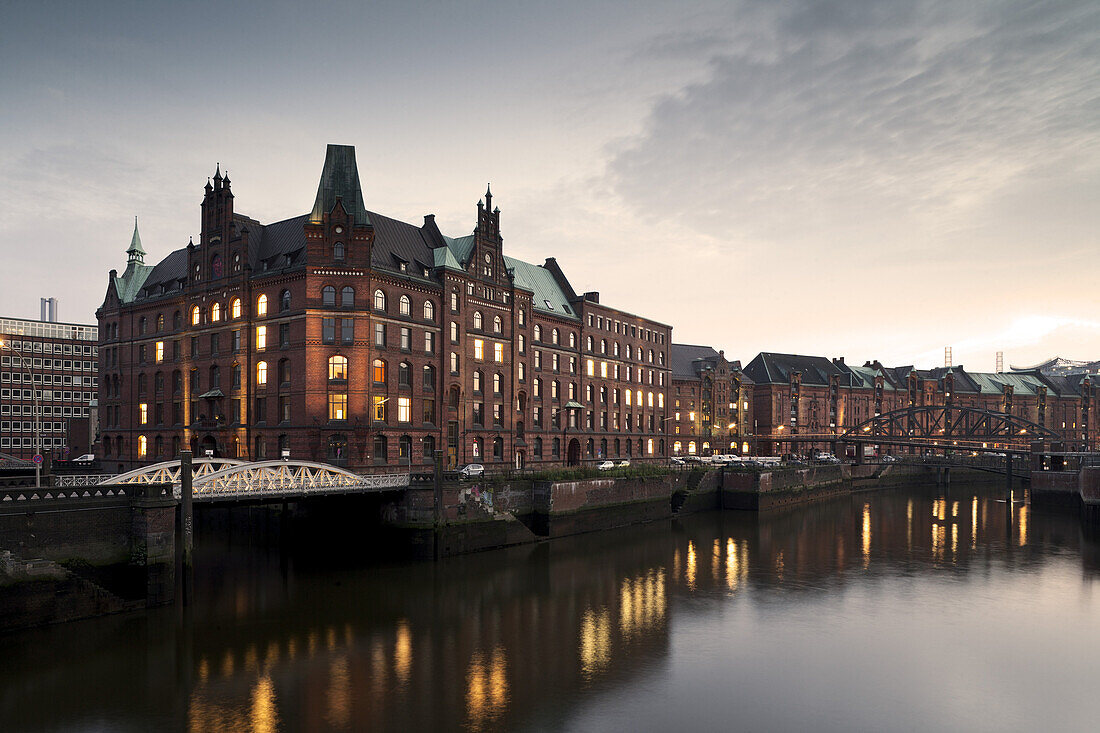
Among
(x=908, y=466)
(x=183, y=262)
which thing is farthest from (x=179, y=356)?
(x=908, y=466)

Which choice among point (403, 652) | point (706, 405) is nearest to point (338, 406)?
point (403, 652)

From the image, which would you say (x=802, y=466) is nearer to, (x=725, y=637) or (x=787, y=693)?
(x=725, y=637)

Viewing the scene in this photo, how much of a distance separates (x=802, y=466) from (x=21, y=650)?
302 feet

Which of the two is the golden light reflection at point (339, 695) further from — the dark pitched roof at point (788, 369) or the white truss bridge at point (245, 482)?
the dark pitched roof at point (788, 369)

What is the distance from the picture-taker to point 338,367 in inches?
2373

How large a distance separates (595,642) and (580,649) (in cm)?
147

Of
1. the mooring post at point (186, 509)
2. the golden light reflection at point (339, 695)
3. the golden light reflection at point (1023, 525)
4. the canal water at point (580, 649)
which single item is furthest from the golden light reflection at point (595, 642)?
the golden light reflection at point (1023, 525)

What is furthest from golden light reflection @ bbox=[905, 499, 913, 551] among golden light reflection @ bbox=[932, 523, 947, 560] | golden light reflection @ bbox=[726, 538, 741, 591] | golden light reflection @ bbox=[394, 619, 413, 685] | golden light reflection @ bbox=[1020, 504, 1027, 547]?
golden light reflection @ bbox=[394, 619, 413, 685]

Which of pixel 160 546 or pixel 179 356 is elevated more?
pixel 179 356

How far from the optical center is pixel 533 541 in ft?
187

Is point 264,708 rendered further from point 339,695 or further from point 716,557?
point 716,557

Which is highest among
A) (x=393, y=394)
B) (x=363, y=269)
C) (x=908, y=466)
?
(x=363, y=269)

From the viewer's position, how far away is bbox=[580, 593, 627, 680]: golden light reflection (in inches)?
1166

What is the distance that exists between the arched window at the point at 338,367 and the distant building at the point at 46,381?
209ft
